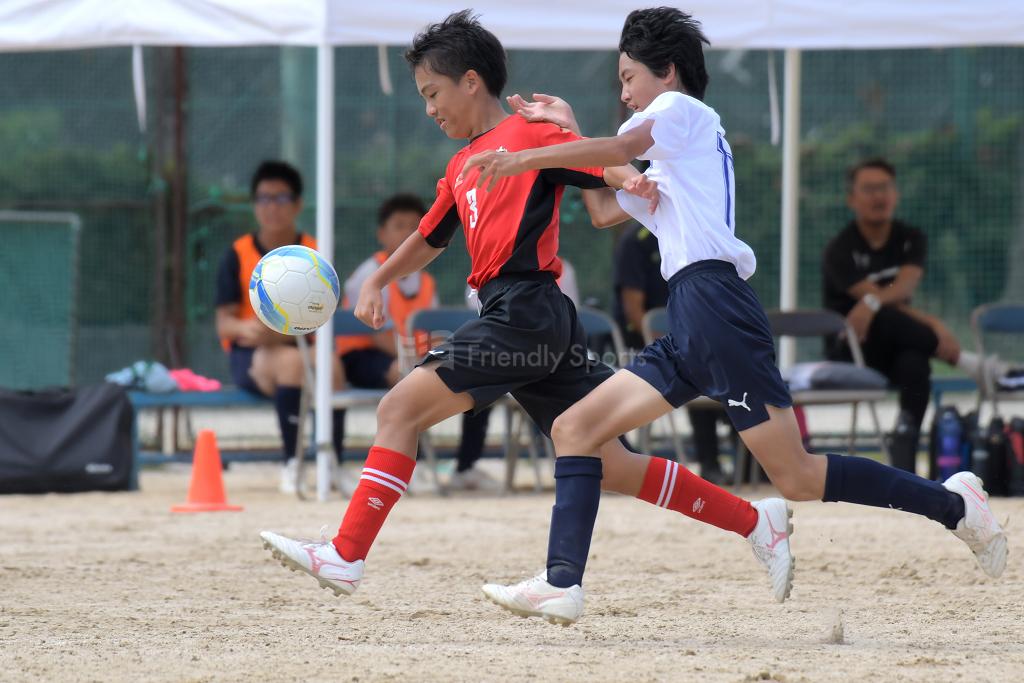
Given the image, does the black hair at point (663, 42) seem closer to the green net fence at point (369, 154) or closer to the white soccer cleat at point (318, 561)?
the white soccer cleat at point (318, 561)

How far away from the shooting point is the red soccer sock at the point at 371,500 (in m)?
4.53

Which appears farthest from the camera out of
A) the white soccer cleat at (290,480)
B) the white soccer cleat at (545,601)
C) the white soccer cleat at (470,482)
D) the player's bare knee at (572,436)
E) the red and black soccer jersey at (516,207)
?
the white soccer cleat at (470,482)

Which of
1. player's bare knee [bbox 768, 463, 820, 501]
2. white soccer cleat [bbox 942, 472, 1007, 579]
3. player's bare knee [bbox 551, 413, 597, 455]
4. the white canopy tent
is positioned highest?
the white canopy tent

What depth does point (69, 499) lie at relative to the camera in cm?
880

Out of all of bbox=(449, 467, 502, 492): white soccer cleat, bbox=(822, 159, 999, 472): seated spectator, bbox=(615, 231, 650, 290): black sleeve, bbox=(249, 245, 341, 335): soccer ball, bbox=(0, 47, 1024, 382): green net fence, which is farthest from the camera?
bbox=(0, 47, 1024, 382): green net fence

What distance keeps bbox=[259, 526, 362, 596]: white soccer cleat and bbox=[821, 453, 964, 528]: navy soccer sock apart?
4.53ft

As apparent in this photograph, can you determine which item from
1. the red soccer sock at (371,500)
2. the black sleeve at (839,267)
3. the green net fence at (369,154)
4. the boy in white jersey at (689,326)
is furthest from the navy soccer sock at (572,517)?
the green net fence at (369,154)

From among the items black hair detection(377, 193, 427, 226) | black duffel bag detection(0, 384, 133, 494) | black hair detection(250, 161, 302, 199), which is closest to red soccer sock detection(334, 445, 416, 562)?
black duffel bag detection(0, 384, 133, 494)

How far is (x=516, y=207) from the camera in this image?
4652 millimetres

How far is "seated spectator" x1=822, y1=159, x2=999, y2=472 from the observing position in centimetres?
945

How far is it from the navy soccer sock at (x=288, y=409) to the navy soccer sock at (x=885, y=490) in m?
5.19

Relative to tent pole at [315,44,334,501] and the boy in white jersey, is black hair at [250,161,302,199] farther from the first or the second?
the boy in white jersey

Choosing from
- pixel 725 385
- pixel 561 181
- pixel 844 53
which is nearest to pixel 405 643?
pixel 725 385

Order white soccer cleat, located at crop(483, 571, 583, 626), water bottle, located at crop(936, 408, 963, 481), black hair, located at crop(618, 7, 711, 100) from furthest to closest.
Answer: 1. water bottle, located at crop(936, 408, 963, 481)
2. black hair, located at crop(618, 7, 711, 100)
3. white soccer cleat, located at crop(483, 571, 583, 626)
